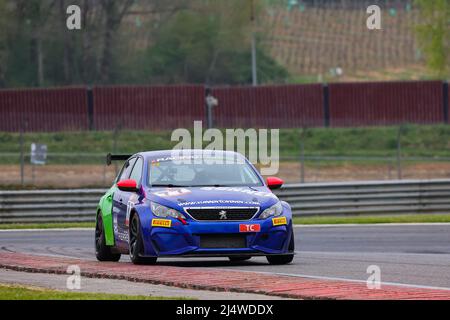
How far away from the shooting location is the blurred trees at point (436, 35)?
5250 centimetres

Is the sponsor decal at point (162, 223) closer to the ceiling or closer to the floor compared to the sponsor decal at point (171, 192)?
closer to the floor

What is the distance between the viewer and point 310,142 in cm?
4553

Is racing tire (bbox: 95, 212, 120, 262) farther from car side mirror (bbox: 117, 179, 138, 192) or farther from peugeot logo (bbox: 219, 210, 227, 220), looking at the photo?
peugeot logo (bbox: 219, 210, 227, 220)

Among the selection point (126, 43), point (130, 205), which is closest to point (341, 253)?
point (130, 205)

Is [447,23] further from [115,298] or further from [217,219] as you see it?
[115,298]

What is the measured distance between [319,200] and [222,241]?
15.1m

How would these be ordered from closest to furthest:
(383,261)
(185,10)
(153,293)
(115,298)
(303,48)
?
(115,298) → (153,293) → (383,261) → (185,10) → (303,48)

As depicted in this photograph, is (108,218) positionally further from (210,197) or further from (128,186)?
(210,197)

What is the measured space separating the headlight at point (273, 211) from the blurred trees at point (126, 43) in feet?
117

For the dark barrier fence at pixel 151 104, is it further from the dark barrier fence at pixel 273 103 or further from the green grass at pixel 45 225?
the green grass at pixel 45 225

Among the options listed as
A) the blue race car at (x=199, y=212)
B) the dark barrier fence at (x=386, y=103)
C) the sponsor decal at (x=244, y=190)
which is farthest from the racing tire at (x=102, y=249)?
the dark barrier fence at (x=386, y=103)
